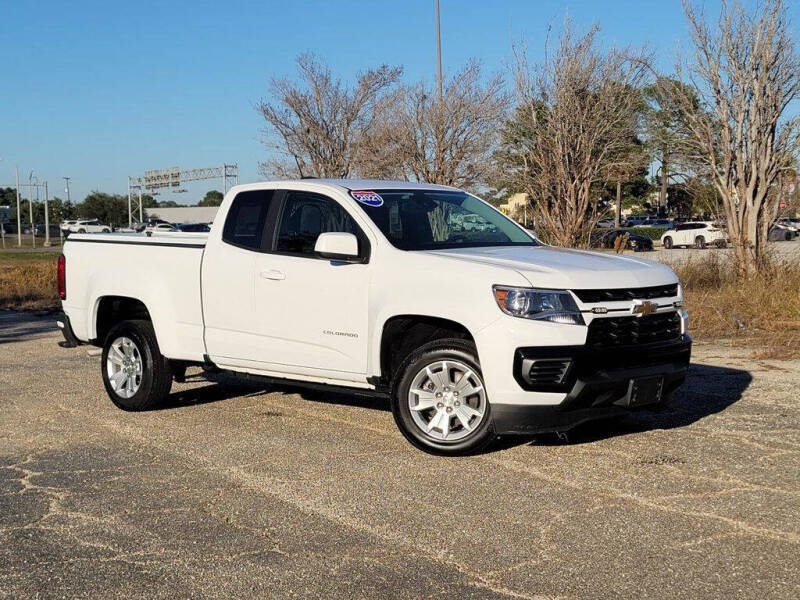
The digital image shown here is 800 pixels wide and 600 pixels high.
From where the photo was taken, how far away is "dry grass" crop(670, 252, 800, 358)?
1167cm

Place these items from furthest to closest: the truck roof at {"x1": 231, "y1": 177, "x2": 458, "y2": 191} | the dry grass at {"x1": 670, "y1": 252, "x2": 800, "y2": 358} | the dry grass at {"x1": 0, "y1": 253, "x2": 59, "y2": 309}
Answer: the dry grass at {"x1": 0, "y1": 253, "x2": 59, "y2": 309}
the dry grass at {"x1": 670, "y1": 252, "x2": 800, "y2": 358}
the truck roof at {"x1": 231, "y1": 177, "x2": 458, "y2": 191}

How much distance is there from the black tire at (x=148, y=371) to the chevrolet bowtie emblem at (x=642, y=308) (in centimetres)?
395

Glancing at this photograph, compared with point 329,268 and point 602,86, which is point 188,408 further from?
point 602,86

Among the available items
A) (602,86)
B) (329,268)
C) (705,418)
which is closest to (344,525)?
(329,268)

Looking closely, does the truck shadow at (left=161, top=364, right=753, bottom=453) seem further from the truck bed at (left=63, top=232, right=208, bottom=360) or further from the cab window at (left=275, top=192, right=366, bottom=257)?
the cab window at (left=275, top=192, right=366, bottom=257)

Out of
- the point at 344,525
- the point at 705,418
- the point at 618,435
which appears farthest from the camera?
the point at 705,418

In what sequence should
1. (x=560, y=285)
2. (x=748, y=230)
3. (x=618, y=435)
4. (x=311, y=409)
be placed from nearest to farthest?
(x=560, y=285) < (x=618, y=435) < (x=311, y=409) < (x=748, y=230)

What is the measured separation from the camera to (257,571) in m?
4.37

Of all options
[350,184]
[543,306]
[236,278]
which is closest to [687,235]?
[350,184]

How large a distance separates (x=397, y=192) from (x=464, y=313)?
164 cm

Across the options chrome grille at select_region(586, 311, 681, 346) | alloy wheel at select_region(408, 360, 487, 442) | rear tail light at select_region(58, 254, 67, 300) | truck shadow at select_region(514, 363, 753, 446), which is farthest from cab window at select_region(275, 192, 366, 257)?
rear tail light at select_region(58, 254, 67, 300)

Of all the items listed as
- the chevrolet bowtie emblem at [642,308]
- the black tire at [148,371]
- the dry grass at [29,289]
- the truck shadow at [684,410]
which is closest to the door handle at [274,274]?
the black tire at [148,371]

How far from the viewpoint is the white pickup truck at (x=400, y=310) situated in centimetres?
593

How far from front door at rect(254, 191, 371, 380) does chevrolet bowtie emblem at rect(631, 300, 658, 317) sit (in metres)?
1.80
